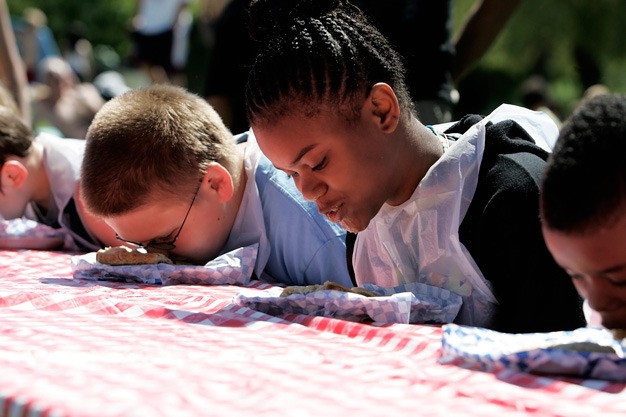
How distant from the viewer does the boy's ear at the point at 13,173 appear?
11.3 feet

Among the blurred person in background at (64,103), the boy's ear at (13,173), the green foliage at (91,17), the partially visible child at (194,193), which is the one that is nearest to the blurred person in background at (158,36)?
the blurred person in background at (64,103)

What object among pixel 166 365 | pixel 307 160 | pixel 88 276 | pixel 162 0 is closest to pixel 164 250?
pixel 88 276

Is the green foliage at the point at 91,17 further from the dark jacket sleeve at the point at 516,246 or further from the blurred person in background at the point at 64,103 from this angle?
the dark jacket sleeve at the point at 516,246

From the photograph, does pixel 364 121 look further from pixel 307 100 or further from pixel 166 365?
pixel 166 365

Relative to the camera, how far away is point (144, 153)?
2596 mm

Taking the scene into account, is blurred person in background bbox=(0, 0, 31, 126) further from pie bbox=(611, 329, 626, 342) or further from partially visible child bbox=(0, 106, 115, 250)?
pie bbox=(611, 329, 626, 342)

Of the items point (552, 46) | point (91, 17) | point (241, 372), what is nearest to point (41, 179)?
point (241, 372)

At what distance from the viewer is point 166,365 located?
4.88ft

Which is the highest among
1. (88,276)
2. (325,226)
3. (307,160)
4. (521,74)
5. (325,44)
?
(325,44)

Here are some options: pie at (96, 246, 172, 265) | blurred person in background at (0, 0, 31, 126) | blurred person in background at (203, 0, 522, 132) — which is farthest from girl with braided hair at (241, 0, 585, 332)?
blurred person in background at (0, 0, 31, 126)

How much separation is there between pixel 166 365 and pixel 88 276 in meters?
1.32

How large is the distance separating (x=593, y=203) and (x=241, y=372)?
1.89 ft

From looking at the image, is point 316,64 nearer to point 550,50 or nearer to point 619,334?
point 619,334

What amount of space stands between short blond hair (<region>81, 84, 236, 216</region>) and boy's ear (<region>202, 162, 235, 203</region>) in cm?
2
